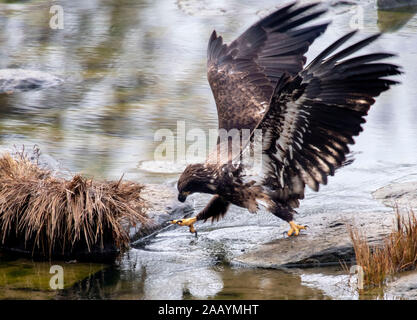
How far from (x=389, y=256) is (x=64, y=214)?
226 centimetres

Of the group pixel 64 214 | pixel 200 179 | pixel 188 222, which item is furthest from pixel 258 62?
pixel 64 214

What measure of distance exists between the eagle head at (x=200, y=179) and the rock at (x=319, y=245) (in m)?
0.60

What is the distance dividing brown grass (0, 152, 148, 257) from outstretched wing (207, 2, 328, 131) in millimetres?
1318

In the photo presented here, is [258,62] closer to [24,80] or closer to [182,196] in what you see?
[182,196]

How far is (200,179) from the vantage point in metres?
5.53

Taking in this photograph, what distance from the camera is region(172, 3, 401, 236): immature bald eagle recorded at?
190 inches

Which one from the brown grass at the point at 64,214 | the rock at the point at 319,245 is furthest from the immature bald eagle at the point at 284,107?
the brown grass at the point at 64,214

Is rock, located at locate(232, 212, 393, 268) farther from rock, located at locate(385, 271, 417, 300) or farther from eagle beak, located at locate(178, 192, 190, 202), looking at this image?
eagle beak, located at locate(178, 192, 190, 202)

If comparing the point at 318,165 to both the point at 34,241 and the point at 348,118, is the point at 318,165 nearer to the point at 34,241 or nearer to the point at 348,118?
the point at 348,118

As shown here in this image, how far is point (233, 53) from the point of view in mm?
6754

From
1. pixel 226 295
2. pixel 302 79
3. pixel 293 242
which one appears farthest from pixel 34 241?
pixel 302 79

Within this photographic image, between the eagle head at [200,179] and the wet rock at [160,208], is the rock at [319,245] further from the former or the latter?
the wet rock at [160,208]

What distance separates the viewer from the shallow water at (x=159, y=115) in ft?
16.3

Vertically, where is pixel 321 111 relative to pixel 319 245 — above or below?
above
